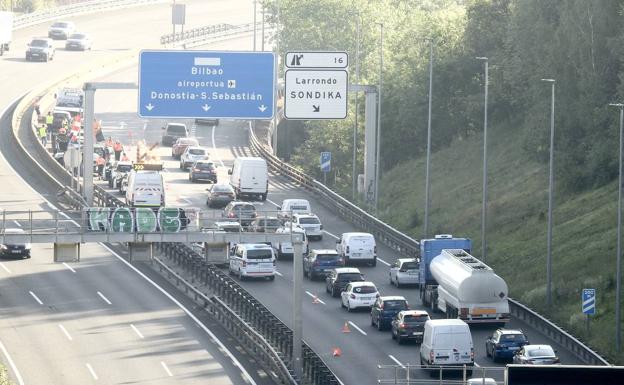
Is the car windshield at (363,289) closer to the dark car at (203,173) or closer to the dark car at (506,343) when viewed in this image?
the dark car at (506,343)

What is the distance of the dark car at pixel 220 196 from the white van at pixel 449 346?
34370mm

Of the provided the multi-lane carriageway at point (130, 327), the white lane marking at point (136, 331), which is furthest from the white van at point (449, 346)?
the white lane marking at point (136, 331)

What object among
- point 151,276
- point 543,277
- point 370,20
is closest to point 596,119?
point 543,277

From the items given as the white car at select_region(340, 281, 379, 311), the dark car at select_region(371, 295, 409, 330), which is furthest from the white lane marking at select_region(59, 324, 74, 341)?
the dark car at select_region(371, 295, 409, 330)

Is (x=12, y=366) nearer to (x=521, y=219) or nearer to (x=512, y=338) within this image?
(x=512, y=338)

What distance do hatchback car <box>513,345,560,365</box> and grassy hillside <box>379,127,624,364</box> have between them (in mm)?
3594

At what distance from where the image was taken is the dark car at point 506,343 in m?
53.1

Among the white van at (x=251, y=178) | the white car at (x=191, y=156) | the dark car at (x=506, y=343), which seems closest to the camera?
the dark car at (x=506, y=343)

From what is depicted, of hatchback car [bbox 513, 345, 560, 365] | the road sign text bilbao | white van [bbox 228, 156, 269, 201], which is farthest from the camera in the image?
white van [bbox 228, 156, 269, 201]

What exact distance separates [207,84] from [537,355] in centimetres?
1820

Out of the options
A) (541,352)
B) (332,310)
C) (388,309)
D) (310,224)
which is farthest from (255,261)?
(541,352)

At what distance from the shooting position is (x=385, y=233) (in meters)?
77.6

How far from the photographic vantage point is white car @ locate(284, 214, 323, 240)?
254 feet

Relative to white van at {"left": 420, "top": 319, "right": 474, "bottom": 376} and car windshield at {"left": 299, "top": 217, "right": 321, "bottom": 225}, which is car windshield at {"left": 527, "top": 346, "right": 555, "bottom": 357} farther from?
car windshield at {"left": 299, "top": 217, "right": 321, "bottom": 225}
